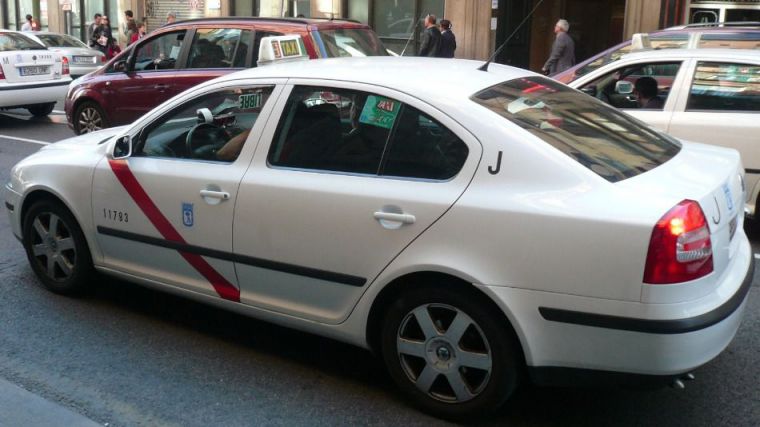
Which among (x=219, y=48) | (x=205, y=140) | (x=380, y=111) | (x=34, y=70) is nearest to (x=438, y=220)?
→ (x=380, y=111)

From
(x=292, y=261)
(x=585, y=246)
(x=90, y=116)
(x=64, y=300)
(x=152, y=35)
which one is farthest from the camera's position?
(x=90, y=116)

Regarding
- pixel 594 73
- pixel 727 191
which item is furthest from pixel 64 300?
pixel 594 73

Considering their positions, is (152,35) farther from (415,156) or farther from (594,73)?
(415,156)

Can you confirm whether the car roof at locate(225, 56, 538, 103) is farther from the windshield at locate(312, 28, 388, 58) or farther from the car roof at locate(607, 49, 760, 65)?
the windshield at locate(312, 28, 388, 58)

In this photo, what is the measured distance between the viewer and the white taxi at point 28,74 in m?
13.4

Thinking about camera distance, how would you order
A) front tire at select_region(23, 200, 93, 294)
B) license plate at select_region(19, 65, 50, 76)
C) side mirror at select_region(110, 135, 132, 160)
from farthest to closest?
license plate at select_region(19, 65, 50, 76), front tire at select_region(23, 200, 93, 294), side mirror at select_region(110, 135, 132, 160)

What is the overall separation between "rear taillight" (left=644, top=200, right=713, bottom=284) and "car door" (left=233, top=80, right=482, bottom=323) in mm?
835

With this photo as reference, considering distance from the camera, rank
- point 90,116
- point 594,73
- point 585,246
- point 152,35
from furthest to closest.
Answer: point 90,116
point 152,35
point 594,73
point 585,246

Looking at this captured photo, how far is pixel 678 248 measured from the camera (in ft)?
10.6

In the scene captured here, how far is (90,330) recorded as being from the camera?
489 centimetres

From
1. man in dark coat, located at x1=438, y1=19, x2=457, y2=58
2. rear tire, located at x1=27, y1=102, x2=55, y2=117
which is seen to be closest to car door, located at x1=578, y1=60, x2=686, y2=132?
man in dark coat, located at x1=438, y1=19, x2=457, y2=58

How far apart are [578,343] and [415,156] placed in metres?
1.09

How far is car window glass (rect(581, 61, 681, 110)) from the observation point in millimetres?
7191

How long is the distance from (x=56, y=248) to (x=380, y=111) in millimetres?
2472
